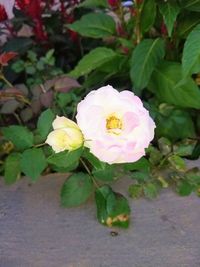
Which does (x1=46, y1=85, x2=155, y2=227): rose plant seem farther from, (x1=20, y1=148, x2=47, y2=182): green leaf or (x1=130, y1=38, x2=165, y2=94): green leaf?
(x1=130, y1=38, x2=165, y2=94): green leaf

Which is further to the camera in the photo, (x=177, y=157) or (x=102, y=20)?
(x=102, y=20)

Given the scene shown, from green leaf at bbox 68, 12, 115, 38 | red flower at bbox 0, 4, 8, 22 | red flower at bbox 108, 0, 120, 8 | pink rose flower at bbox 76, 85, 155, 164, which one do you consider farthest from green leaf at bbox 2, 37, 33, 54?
pink rose flower at bbox 76, 85, 155, 164

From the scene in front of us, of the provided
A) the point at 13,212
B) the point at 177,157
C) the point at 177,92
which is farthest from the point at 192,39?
the point at 13,212

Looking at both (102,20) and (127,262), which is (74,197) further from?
(102,20)

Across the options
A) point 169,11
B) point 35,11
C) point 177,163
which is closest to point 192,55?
point 169,11

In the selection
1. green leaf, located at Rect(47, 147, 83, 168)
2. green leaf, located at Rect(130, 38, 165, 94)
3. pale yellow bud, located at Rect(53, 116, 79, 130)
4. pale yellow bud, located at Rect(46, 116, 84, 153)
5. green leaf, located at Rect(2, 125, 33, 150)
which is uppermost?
pale yellow bud, located at Rect(53, 116, 79, 130)

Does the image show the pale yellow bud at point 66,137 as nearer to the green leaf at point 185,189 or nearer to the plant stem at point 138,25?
the green leaf at point 185,189

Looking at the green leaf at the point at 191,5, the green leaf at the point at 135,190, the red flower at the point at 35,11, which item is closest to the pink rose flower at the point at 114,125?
the green leaf at the point at 135,190

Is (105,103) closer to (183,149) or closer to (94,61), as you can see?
(183,149)
